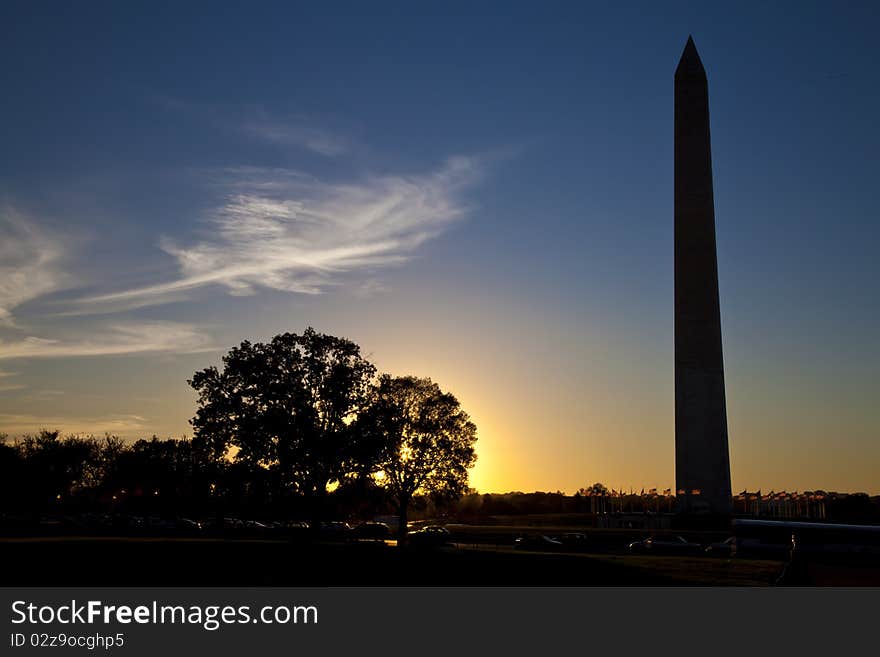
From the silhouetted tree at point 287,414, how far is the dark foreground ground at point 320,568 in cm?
955

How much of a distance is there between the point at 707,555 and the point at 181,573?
35237mm

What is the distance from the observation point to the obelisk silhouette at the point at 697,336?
224ft

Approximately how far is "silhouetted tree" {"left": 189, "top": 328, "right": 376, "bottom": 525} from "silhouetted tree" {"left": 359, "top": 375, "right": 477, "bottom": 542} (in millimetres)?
18241

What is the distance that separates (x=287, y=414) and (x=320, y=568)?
18467 millimetres

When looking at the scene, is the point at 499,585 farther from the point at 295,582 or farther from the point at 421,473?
the point at 421,473

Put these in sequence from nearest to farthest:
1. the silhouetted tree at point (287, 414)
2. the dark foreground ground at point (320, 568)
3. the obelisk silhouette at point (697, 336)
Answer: the dark foreground ground at point (320, 568) < the silhouetted tree at point (287, 414) < the obelisk silhouette at point (697, 336)

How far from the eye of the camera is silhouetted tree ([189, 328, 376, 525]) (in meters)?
54.9

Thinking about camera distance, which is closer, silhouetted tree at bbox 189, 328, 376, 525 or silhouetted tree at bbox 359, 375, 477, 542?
silhouetted tree at bbox 189, 328, 376, 525

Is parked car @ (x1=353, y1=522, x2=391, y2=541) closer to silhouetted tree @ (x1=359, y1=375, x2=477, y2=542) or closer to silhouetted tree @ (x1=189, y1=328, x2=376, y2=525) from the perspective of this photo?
silhouetted tree @ (x1=359, y1=375, x2=477, y2=542)

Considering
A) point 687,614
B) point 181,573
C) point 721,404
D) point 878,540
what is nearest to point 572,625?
point 687,614

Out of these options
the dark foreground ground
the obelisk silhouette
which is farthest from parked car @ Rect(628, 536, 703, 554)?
the dark foreground ground

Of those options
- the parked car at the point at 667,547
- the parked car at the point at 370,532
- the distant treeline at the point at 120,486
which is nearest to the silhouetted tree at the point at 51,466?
the distant treeline at the point at 120,486

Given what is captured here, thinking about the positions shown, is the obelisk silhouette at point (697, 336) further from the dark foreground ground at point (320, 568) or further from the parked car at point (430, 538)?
the dark foreground ground at point (320, 568)

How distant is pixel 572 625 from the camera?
25766mm
